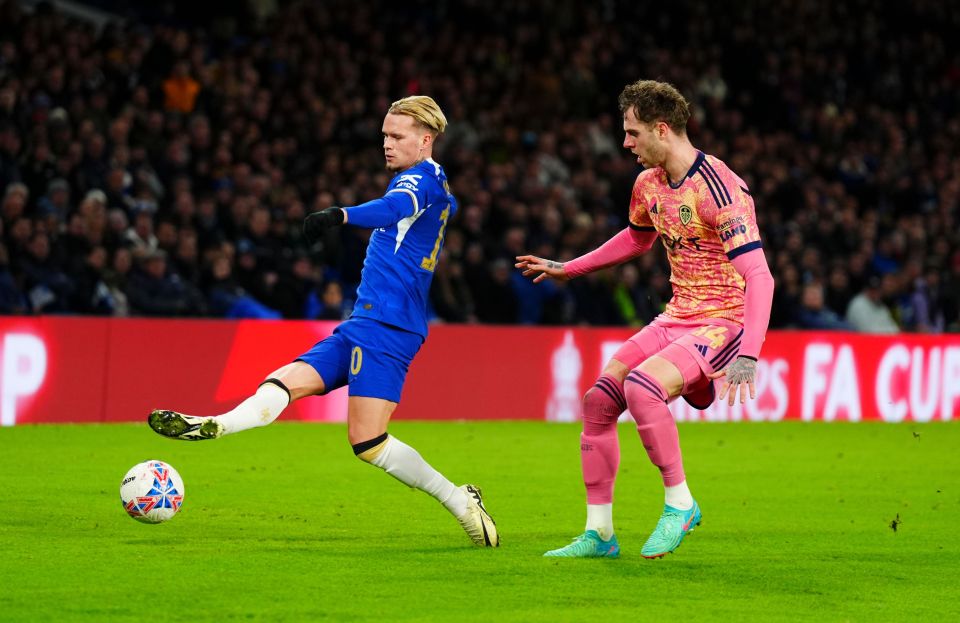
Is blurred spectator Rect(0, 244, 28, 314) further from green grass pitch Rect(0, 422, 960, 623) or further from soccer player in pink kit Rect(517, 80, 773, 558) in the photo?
soccer player in pink kit Rect(517, 80, 773, 558)

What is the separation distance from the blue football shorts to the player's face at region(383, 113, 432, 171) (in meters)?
0.77

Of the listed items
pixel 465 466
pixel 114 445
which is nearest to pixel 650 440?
pixel 465 466

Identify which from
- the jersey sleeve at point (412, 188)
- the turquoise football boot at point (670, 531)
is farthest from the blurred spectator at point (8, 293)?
the turquoise football boot at point (670, 531)

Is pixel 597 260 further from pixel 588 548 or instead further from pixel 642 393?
pixel 588 548

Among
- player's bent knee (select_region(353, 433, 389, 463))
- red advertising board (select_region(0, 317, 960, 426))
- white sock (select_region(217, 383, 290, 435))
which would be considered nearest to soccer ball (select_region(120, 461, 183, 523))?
white sock (select_region(217, 383, 290, 435))

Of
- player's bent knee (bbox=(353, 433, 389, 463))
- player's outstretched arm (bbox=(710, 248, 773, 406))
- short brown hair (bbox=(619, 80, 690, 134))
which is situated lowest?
player's bent knee (bbox=(353, 433, 389, 463))

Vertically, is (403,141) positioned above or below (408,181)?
above

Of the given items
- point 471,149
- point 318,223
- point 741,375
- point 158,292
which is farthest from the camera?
point 471,149

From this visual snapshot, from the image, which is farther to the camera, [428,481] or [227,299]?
[227,299]

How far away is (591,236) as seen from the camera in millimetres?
19375

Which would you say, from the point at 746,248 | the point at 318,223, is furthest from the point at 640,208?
the point at 318,223

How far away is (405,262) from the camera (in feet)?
23.4

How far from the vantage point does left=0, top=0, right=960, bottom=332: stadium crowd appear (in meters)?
15.4

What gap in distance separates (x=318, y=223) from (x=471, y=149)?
1415 centimetres
